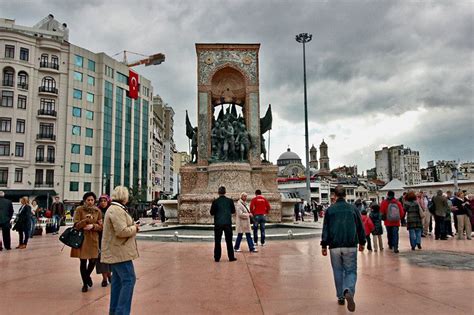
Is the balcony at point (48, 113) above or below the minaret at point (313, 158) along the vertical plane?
below

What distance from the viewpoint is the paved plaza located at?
494cm

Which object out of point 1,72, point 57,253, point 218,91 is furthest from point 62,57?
point 57,253

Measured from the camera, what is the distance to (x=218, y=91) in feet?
65.2

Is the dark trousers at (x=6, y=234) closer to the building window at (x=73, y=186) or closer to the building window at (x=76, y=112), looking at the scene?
the building window at (x=73, y=186)

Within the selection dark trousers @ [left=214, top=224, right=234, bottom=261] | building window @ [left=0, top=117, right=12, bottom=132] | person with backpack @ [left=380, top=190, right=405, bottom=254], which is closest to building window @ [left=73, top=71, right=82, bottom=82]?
building window @ [left=0, top=117, right=12, bottom=132]

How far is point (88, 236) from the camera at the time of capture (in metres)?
6.09

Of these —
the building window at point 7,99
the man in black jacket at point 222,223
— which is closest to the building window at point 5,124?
the building window at point 7,99

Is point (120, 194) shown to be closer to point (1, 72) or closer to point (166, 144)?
point (1, 72)

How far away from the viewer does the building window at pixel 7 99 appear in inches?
1678

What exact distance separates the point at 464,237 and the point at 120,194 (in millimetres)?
13210

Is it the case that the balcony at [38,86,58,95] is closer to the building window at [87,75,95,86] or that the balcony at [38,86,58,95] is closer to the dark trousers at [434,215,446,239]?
the building window at [87,75,95,86]

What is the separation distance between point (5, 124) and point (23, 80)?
557 centimetres

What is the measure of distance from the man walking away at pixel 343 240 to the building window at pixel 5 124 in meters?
45.7

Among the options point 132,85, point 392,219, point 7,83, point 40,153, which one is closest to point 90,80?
point 132,85
